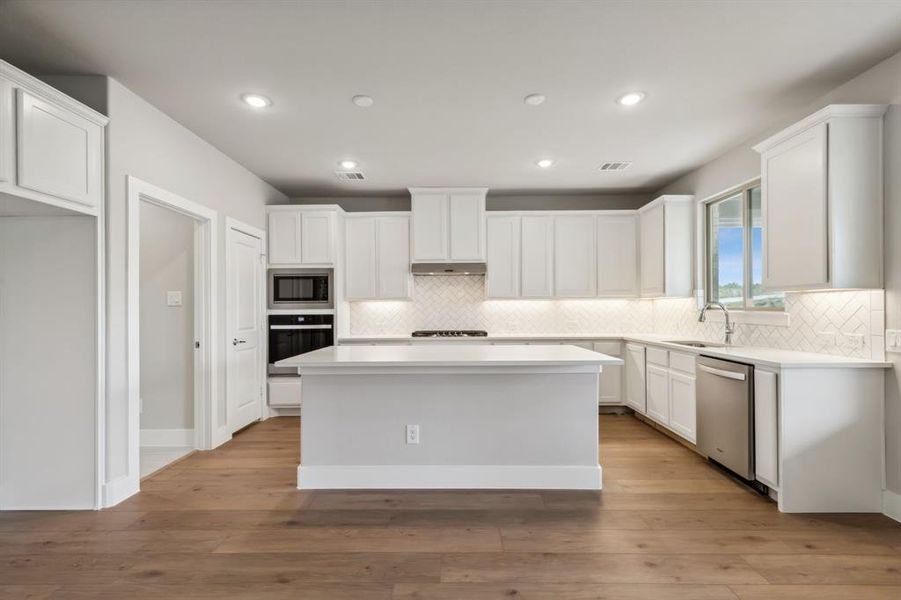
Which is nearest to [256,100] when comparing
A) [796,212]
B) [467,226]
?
[467,226]

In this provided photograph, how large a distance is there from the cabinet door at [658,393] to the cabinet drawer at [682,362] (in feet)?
0.56

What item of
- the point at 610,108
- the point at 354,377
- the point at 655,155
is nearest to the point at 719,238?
the point at 655,155

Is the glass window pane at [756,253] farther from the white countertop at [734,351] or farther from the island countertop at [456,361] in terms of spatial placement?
the island countertop at [456,361]

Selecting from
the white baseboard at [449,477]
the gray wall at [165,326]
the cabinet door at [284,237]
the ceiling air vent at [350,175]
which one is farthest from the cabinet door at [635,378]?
the gray wall at [165,326]

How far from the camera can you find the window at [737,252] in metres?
3.91

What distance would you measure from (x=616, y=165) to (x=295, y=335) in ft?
12.7

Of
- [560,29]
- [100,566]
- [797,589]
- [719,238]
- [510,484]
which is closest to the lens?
[797,589]

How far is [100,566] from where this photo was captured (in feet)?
7.09

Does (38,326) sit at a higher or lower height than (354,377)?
higher

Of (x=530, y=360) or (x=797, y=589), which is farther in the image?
(x=530, y=360)

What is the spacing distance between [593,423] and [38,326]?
3478mm

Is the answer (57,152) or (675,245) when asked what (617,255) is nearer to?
(675,245)

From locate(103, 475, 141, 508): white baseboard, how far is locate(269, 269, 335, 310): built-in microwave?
7.83ft

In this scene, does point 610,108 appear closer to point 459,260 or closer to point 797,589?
point 459,260
